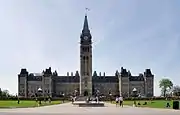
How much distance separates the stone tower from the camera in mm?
173250

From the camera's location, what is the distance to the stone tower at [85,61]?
6821 inches

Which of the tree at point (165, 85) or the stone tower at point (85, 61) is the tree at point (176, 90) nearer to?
the tree at point (165, 85)

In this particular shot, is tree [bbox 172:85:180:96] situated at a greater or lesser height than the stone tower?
lesser

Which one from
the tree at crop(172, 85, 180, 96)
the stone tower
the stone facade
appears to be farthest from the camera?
the stone facade

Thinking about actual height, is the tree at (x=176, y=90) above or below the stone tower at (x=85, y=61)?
below

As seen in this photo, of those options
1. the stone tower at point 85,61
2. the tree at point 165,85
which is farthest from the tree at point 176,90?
the stone tower at point 85,61

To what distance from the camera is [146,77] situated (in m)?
197

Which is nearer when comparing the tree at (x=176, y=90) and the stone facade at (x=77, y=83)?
the tree at (x=176, y=90)

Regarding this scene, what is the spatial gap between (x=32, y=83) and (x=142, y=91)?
52.1 metres

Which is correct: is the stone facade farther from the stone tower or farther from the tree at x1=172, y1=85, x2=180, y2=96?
the stone tower

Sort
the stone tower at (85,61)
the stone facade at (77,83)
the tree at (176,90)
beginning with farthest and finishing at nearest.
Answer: the stone facade at (77,83)
the stone tower at (85,61)
the tree at (176,90)

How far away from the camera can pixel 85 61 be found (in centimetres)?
17375

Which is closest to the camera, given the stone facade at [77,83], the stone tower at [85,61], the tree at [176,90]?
the tree at [176,90]

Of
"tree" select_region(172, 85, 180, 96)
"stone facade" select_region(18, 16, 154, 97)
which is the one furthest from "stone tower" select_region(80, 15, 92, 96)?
"tree" select_region(172, 85, 180, 96)
